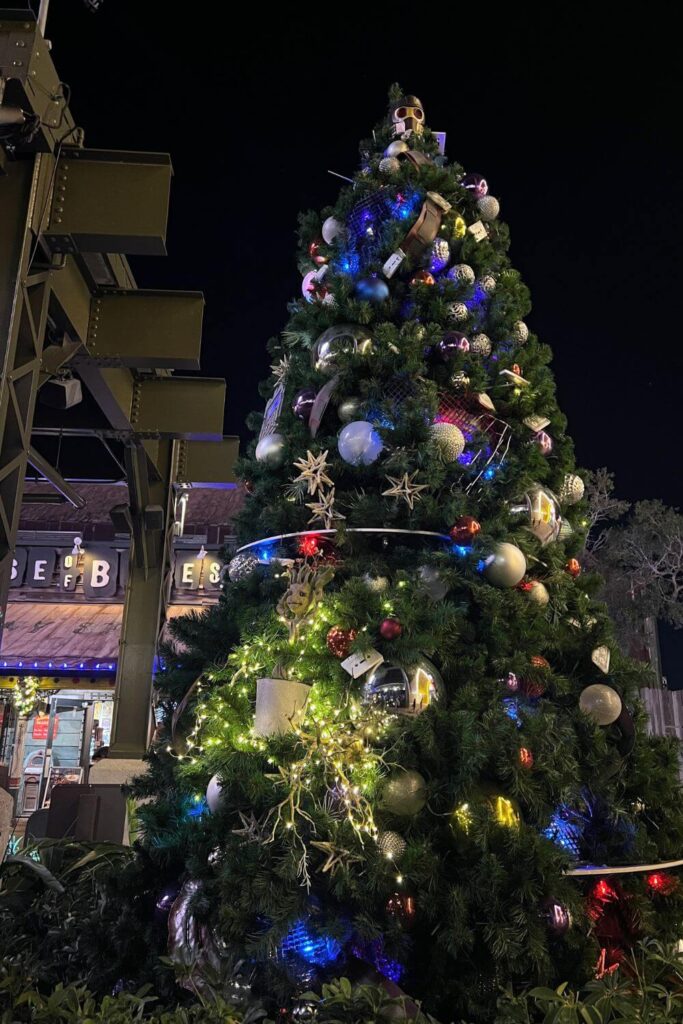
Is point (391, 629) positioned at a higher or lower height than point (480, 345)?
lower

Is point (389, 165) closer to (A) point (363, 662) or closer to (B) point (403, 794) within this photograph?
(A) point (363, 662)

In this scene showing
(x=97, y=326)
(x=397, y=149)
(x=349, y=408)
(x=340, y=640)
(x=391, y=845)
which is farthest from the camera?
(x=97, y=326)

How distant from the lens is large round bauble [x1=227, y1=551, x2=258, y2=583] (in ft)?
10.7

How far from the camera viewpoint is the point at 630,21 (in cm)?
673

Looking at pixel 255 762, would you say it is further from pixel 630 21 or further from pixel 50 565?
pixel 50 565

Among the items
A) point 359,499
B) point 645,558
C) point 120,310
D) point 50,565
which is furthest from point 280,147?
point 645,558

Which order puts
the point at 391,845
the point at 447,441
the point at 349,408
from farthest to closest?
the point at 349,408 → the point at 447,441 → the point at 391,845

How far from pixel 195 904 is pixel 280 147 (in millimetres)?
7891

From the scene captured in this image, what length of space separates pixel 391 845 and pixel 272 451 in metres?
1.75

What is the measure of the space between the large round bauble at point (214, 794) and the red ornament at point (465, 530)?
1.24m

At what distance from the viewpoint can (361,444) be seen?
298 centimetres

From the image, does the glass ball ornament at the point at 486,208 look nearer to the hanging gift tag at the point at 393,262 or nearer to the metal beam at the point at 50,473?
the hanging gift tag at the point at 393,262

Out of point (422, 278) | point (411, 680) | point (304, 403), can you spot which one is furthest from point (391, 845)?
point (422, 278)

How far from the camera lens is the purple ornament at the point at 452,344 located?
10.4 ft
